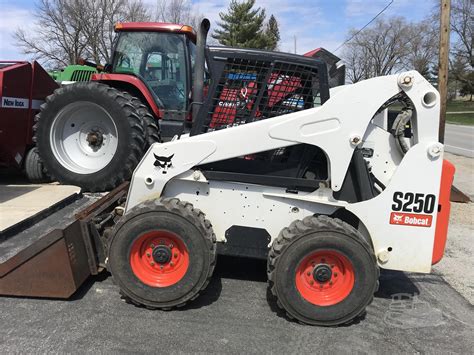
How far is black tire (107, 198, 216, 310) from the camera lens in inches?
126

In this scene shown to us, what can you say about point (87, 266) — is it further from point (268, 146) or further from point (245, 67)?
point (245, 67)

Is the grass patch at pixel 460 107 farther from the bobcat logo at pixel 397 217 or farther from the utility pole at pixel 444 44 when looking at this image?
the bobcat logo at pixel 397 217

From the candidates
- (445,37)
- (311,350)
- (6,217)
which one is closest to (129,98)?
(6,217)

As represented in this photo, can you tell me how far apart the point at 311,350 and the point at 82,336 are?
1.51 meters

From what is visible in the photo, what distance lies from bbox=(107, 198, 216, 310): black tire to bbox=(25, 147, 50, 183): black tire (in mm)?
3091

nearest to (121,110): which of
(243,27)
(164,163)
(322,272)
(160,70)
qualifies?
(160,70)

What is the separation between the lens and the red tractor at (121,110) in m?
5.30

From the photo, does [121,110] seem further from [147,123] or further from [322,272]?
[322,272]

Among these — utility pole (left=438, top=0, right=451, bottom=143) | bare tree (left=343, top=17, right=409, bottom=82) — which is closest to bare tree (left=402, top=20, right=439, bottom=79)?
bare tree (left=343, top=17, right=409, bottom=82)

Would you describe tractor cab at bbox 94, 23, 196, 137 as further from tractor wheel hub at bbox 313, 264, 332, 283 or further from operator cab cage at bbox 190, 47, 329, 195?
tractor wheel hub at bbox 313, 264, 332, 283

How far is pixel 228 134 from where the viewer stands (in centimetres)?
327

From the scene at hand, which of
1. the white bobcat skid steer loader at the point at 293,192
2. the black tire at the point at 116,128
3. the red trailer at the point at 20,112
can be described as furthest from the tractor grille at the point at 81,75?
the white bobcat skid steer loader at the point at 293,192

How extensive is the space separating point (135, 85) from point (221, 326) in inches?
150

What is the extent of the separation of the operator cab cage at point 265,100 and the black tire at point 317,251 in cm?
42
